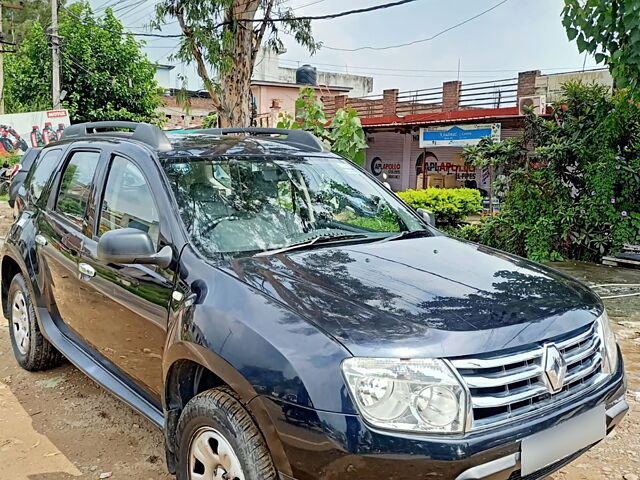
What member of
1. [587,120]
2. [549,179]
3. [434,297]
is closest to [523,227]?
[549,179]

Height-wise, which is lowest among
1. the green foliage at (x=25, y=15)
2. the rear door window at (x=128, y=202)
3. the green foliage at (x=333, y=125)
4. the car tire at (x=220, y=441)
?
the car tire at (x=220, y=441)

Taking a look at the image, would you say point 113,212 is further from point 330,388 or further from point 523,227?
point 523,227

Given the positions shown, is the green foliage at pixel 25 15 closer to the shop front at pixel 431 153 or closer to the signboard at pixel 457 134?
the shop front at pixel 431 153

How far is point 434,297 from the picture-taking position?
2230 millimetres

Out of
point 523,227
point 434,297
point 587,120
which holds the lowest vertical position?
point 523,227

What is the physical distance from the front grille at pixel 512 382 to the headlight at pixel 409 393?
63 mm

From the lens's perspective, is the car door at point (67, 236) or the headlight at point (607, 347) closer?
the headlight at point (607, 347)

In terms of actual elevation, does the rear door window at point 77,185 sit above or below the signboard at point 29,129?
below

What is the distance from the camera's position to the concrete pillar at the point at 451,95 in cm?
2070

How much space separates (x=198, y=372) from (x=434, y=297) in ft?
3.50

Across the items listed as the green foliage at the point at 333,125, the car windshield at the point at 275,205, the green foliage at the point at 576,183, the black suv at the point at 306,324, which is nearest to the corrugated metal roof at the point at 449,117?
the green foliage at the point at 576,183

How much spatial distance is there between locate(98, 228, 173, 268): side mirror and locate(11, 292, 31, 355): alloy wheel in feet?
7.10

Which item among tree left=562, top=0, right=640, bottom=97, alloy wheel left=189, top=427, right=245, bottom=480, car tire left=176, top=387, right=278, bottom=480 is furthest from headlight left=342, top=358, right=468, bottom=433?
tree left=562, top=0, right=640, bottom=97

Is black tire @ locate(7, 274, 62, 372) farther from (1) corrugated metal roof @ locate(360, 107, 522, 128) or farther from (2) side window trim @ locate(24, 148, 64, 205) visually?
(1) corrugated metal roof @ locate(360, 107, 522, 128)
